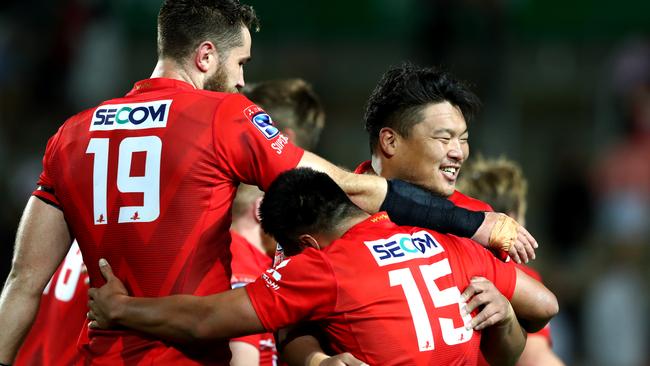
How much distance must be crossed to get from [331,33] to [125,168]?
9.08m

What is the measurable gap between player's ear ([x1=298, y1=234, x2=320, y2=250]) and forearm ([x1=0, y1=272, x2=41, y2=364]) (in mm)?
1145

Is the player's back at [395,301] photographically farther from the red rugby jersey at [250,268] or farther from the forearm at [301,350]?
the red rugby jersey at [250,268]

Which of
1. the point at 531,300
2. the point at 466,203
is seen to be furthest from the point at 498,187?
the point at 531,300

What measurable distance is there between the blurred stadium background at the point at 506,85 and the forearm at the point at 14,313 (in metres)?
6.82

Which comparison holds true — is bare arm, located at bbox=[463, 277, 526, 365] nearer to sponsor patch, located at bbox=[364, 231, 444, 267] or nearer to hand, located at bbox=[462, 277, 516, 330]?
hand, located at bbox=[462, 277, 516, 330]

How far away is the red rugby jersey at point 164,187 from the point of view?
433cm

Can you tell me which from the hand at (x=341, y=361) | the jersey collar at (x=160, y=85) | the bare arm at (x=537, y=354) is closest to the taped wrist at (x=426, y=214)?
the hand at (x=341, y=361)

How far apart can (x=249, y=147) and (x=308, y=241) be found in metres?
0.44

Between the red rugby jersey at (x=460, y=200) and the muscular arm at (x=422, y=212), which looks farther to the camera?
the red rugby jersey at (x=460, y=200)

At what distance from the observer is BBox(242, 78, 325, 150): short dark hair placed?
6.09 meters

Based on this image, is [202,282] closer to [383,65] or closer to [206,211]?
[206,211]

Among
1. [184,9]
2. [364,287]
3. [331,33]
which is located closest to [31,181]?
[331,33]

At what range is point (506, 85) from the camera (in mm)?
11969

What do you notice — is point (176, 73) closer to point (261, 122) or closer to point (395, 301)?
point (261, 122)
